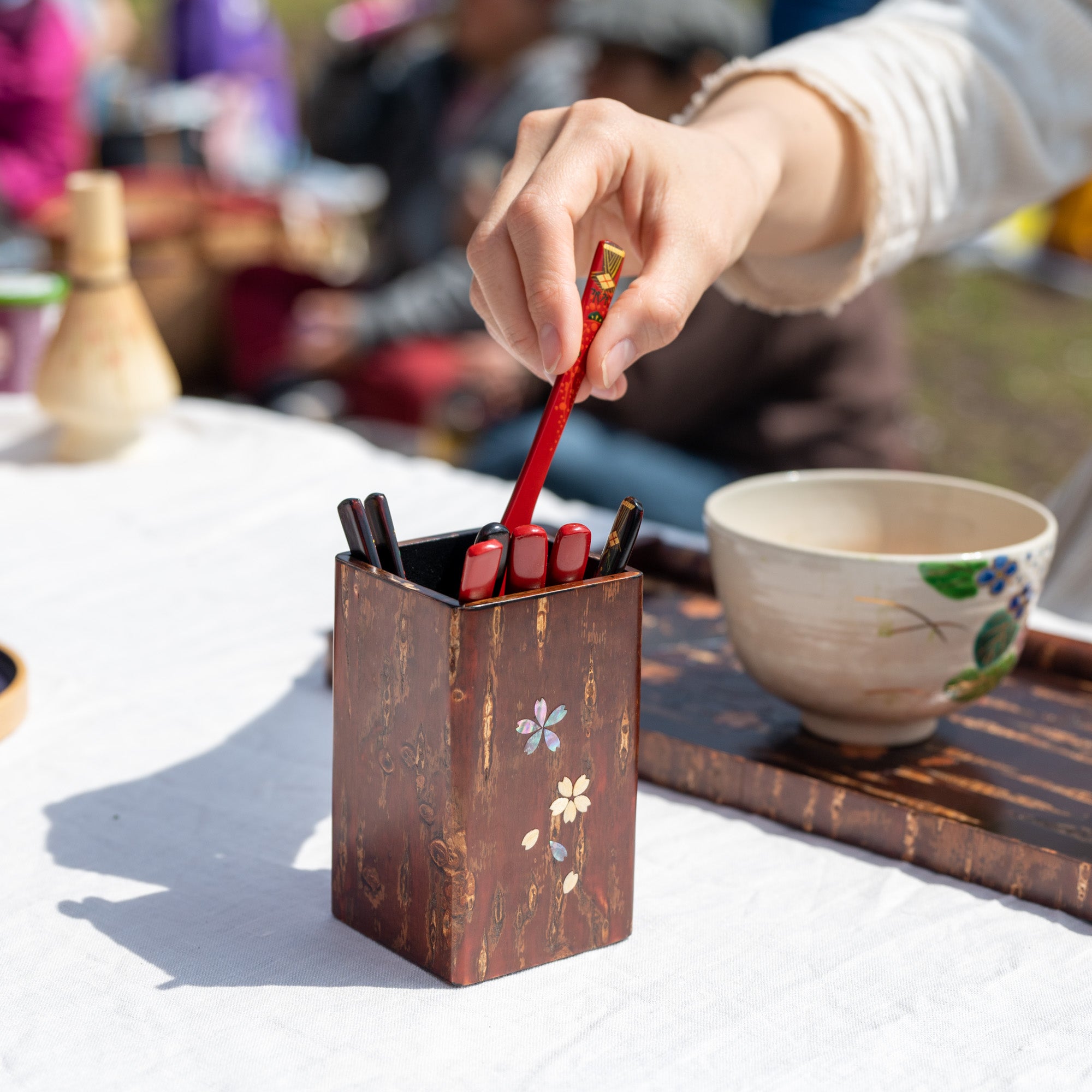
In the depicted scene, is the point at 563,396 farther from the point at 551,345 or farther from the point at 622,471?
the point at 622,471

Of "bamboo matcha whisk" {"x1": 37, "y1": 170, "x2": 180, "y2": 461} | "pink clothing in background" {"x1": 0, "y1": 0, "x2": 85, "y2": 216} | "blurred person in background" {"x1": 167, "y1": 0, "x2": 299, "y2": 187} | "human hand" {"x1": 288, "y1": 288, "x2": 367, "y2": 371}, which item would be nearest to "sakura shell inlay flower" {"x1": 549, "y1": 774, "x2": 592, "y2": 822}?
"bamboo matcha whisk" {"x1": 37, "y1": 170, "x2": 180, "y2": 461}

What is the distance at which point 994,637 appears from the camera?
1.80ft

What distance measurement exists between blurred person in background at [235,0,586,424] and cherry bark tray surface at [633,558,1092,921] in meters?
1.47

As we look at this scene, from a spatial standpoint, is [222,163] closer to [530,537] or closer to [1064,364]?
[1064,364]

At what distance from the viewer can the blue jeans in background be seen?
159cm

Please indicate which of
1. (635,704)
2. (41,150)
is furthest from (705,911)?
(41,150)

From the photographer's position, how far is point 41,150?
9.27ft

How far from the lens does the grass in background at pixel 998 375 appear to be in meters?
3.06

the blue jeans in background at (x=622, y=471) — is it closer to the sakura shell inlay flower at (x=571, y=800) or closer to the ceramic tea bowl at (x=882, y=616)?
the ceramic tea bowl at (x=882, y=616)

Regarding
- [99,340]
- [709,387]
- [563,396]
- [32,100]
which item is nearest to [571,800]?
[563,396]

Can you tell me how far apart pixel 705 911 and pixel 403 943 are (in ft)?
0.38

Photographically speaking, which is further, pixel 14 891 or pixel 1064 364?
pixel 1064 364

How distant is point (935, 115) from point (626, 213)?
313mm

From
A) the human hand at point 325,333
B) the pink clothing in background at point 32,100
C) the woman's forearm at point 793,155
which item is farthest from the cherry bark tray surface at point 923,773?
the pink clothing in background at point 32,100
